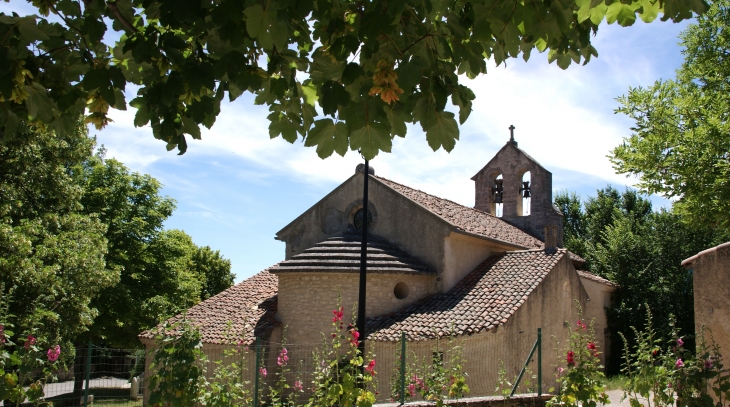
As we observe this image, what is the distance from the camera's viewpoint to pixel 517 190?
26672 millimetres

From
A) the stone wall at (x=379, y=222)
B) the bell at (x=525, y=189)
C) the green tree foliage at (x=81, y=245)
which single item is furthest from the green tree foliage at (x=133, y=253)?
the bell at (x=525, y=189)

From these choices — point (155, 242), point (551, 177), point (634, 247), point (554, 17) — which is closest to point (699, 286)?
point (554, 17)

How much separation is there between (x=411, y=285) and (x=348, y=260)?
217cm

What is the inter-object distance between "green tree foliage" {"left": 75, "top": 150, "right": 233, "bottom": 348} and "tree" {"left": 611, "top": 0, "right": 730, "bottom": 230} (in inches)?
742

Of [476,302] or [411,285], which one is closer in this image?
[476,302]

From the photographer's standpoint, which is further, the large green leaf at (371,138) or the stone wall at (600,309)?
the stone wall at (600,309)

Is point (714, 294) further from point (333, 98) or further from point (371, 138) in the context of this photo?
point (333, 98)

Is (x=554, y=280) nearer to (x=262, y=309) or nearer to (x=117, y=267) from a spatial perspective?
(x=262, y=309)

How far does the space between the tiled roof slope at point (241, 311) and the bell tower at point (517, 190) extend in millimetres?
10862

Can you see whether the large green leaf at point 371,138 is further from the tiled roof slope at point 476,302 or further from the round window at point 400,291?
the round window at point 400,291

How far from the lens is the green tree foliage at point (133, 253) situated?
80.4 ft

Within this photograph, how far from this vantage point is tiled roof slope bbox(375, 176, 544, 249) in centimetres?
2020

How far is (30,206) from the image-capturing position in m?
18.9

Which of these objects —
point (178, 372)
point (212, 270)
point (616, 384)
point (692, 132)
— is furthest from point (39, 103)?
point (212, 270)
